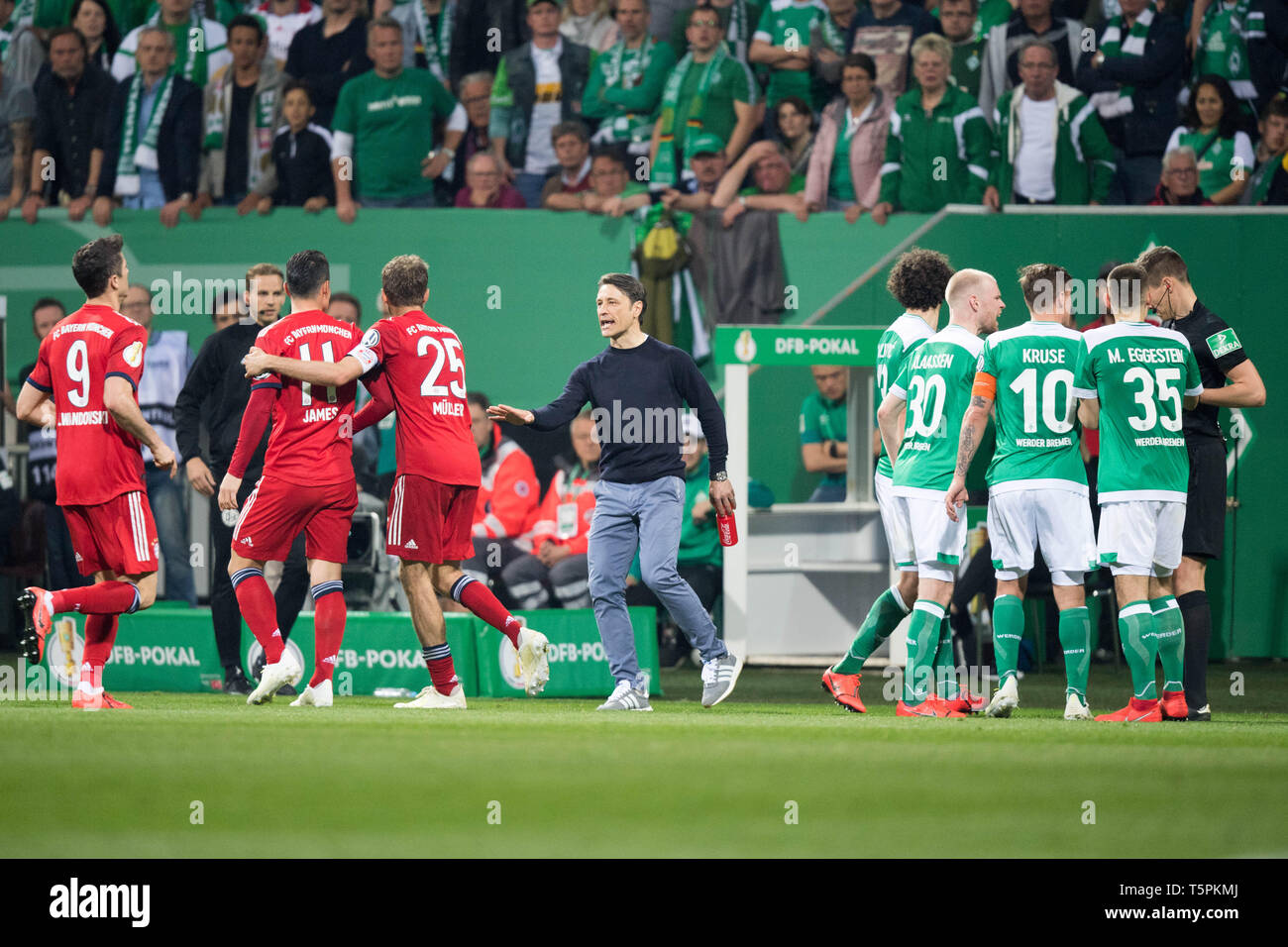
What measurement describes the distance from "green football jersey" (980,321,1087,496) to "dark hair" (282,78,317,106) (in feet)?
25.8

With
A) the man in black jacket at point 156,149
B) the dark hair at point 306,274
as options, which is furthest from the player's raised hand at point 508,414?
the man in black jacket at point 156,149

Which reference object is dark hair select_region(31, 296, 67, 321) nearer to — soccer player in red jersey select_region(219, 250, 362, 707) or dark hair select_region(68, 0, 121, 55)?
dark hair select_region(68, 0, 121, 55)

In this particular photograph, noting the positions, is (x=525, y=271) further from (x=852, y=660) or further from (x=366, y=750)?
(x=366, y=750)

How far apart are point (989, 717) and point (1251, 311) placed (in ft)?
21.1

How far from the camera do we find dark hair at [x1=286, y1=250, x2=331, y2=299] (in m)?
7.70

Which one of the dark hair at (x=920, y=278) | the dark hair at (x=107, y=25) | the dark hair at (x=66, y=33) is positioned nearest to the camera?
the dark hair at (x=920, y=278)

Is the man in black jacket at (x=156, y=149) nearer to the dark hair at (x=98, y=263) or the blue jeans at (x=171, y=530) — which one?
the blue jeans at (x=171, y=530)

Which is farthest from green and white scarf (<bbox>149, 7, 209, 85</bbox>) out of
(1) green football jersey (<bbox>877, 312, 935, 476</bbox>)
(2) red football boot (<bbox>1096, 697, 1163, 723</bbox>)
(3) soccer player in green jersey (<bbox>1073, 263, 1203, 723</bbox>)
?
(2) red football boot (<bbox>1096, 697, 1163, 723</bbox>)

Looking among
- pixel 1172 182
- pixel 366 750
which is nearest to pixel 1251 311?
pixel 1172 182

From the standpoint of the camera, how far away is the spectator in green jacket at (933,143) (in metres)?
12.9

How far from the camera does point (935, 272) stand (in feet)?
26.9

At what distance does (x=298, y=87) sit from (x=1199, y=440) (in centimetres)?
847

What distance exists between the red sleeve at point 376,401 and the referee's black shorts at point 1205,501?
389 cm

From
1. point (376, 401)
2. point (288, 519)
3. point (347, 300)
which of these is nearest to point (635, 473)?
point (376, 401)
